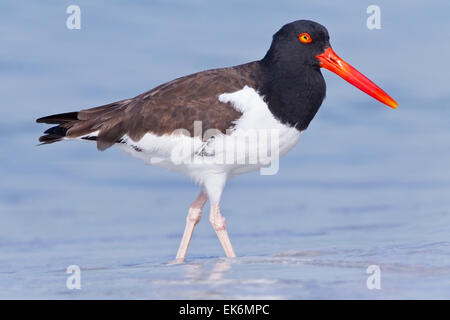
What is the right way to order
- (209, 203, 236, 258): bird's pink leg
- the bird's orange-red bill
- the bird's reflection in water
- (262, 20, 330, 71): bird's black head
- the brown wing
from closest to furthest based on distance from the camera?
the bird's reflection in water → the brown wing → (262, 20, 330, 71): bird's black head → the bird's orange-red bill → (209, 203, 236, 258): bird's pink leg

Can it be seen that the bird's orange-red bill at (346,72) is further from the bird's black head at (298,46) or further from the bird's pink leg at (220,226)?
the bird's pink leg at (220,226)

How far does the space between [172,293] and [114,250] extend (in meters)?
2.99

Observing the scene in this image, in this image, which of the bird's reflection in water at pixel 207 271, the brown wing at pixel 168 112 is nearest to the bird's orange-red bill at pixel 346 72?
the brown wing at pixel 168 112

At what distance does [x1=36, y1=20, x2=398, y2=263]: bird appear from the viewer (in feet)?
24.9

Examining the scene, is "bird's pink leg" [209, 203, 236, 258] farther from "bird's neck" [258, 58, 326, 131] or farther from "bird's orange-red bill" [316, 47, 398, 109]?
"bird's orange-red bill" [316, 47, 398, 109]

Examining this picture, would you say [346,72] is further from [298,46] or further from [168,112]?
[168,112]

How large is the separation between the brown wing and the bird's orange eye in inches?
18.7

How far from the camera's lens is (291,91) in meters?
7.72

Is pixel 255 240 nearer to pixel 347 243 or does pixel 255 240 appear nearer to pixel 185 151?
pixel 347 243

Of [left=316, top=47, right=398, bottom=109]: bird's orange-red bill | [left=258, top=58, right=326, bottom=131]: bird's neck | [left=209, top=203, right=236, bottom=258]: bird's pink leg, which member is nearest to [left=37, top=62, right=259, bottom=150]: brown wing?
[left=258, top=58, right=326, bottom=131]: bird's neck

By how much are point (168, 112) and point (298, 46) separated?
1296mm

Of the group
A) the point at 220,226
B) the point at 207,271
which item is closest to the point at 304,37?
the point at 220,226

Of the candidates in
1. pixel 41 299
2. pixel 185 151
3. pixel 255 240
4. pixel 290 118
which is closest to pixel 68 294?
pixel 41 299

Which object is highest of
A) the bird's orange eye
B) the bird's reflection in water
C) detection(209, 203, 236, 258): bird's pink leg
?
the bird's orange eye
